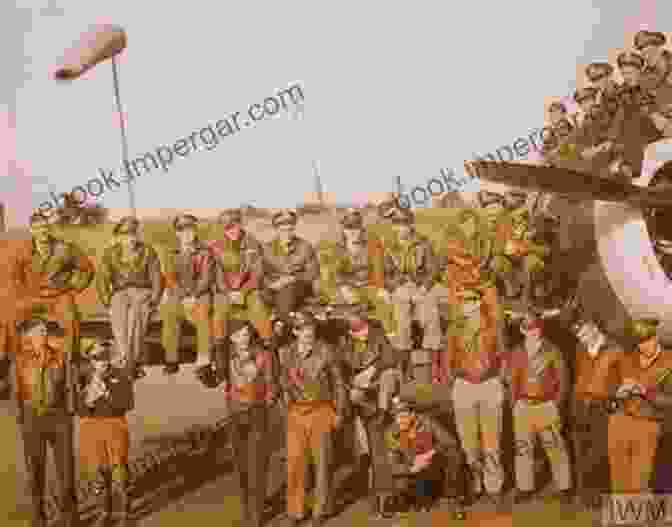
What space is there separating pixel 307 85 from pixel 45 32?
167 cm

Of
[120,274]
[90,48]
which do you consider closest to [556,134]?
[120,274]

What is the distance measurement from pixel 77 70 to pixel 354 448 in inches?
117

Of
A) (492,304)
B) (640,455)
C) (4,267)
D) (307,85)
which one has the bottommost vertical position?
(640,455)

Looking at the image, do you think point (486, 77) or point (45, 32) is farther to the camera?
point (486, 77)

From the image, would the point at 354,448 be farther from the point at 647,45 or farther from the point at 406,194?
the point at 647,45

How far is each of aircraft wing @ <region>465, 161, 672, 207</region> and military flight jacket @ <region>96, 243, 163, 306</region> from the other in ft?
7.07

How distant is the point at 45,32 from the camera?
17.4 feet

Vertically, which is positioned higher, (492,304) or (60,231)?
(60,231)

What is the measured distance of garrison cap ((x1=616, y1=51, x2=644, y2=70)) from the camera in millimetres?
5664

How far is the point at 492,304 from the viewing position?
214 inches

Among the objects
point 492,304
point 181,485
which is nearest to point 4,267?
point 181,485

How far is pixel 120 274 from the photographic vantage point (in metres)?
5.23

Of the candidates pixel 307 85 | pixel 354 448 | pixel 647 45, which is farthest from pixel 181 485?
pixel 647 45

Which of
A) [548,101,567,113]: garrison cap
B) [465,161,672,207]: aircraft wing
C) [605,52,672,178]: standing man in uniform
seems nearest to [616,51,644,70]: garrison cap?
[605,52,672,178]: standing man in uniform
